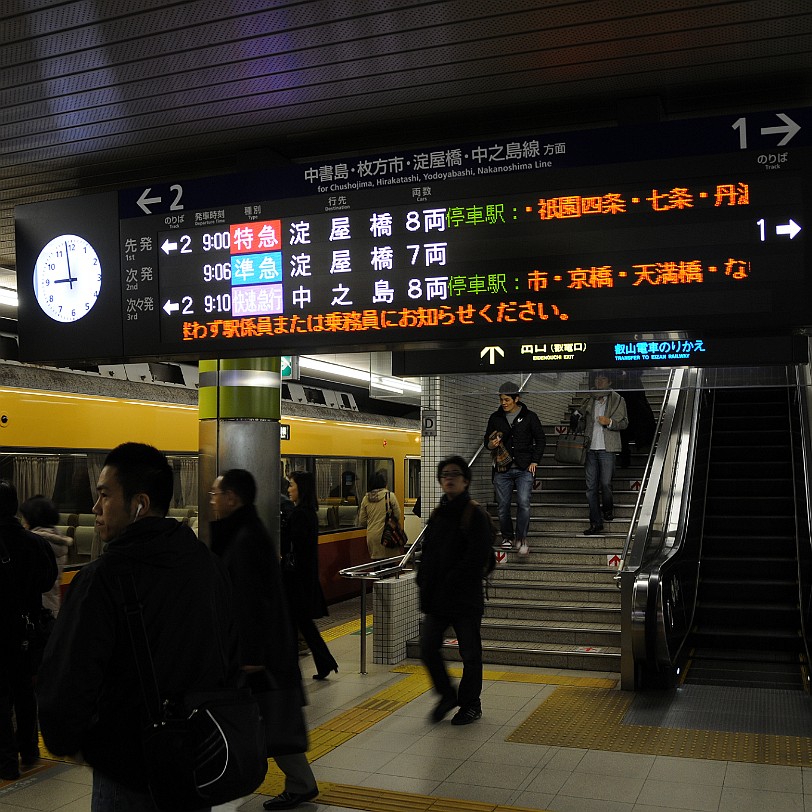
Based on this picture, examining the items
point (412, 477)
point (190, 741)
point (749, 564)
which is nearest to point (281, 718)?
point (190, 741)

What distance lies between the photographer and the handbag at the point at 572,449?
11.9 metres

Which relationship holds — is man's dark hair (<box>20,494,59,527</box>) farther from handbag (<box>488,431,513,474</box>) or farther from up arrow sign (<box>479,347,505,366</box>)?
handbag (<box>488,431,513,474</box>)

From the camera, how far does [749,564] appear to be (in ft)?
30.9

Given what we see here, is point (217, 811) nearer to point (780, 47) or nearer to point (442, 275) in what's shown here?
point (442, 275)

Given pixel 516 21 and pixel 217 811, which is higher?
pixel 516 21

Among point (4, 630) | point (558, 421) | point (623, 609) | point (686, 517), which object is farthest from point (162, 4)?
point (558, 421)

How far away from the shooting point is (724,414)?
12.5 meters

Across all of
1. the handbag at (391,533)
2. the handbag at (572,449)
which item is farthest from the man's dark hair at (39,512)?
the handbag at (572,449)

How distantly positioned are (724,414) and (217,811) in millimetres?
9486

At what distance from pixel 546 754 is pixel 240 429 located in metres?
2.76

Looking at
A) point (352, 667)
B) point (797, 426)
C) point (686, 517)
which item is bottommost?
point (352, 667)

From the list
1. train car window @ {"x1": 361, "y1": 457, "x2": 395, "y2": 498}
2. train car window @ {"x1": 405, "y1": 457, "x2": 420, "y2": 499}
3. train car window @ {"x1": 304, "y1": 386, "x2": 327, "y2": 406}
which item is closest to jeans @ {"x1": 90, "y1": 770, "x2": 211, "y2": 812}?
train car window @ {"x1": 304, "y1": 386, "x2": 327, "y2": 406}

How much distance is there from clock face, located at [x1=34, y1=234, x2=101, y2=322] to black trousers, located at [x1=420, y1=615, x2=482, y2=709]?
2963 millimetres

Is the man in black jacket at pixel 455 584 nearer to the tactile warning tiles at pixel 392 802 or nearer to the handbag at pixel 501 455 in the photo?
the tactile warning tiles at pixel 392 802
